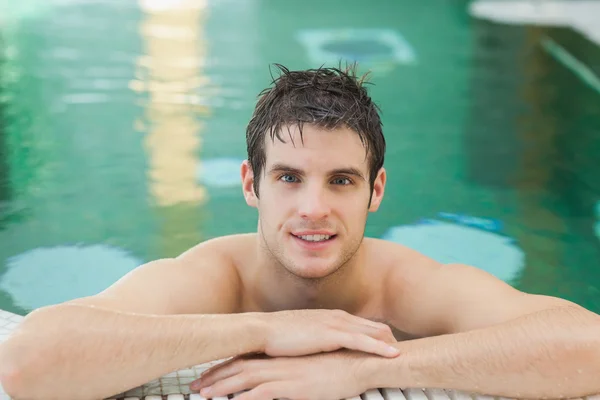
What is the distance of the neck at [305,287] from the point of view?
2.83 meters

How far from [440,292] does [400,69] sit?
16.0 feet

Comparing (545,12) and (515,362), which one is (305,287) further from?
(545,12)

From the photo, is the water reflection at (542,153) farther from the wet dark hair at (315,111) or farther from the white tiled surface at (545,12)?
the wet dark hair at (315,111)

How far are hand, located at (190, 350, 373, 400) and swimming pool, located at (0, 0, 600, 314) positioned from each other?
1.72m

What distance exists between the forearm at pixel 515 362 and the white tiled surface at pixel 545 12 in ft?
21.5

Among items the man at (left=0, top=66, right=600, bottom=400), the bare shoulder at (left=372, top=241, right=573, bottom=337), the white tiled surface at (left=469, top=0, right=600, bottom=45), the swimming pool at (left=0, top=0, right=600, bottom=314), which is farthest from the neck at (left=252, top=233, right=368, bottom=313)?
the white tiled surface at (left=469, top=0, right=600, bottom=45)

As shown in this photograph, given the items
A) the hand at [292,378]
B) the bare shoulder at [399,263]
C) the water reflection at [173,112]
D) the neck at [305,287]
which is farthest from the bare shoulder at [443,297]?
the water reflection at [173,112]

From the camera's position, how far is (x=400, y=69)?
7.52 metres

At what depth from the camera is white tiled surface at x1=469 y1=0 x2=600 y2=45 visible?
906cm

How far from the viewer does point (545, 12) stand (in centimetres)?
963

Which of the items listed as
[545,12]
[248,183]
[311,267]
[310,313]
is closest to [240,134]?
[248,183]

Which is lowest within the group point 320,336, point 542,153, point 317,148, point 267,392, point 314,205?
point 542,153

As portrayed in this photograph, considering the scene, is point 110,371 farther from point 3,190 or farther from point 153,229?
point 3,190

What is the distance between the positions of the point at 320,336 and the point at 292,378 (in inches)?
5.0
